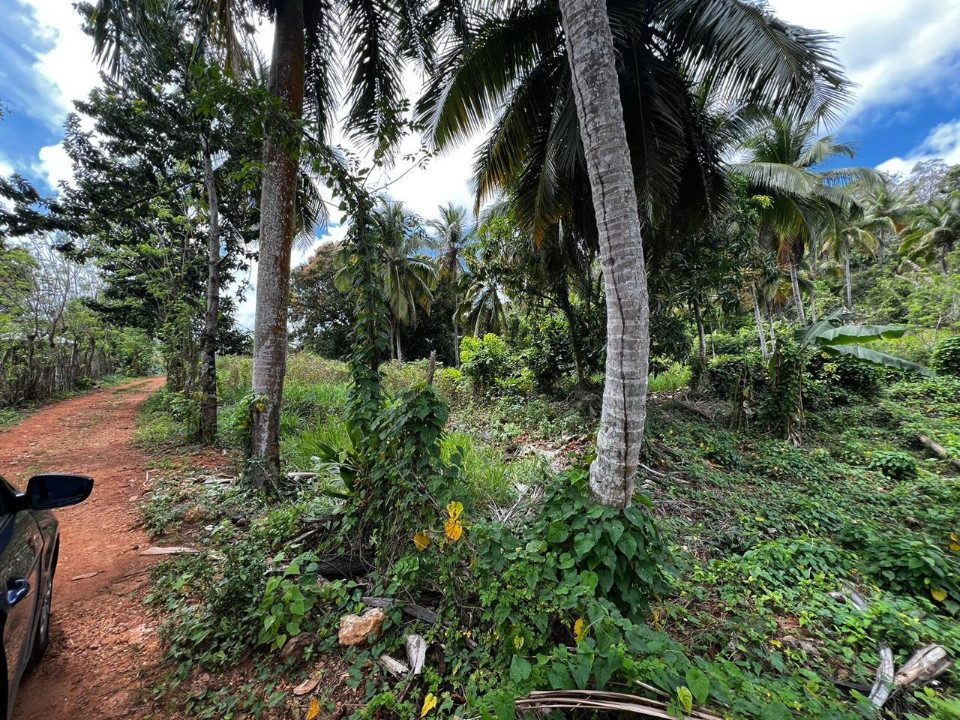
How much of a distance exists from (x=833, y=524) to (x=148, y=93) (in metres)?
13.7

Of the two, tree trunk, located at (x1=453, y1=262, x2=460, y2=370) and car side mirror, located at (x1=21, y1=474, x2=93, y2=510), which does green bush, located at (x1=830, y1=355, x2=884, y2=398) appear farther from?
tree trunk, located at (x1=453, y1=262, x2=460, y2=370)

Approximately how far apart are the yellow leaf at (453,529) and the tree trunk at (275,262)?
3.05 metres

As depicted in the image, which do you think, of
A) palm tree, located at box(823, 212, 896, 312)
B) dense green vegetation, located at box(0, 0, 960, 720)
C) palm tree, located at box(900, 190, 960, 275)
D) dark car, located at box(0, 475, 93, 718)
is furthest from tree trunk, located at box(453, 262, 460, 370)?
palm tree, located at box(900, 190, 960, 275)

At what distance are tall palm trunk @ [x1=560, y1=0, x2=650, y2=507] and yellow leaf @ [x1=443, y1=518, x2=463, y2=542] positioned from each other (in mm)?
938

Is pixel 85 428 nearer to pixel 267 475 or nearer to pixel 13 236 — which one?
pixel 13 236

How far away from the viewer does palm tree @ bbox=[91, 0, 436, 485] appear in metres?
4.60

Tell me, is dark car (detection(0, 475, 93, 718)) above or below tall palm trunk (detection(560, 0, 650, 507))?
below

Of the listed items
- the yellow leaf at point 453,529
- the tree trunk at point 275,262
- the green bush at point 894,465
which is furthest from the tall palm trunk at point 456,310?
the yellow leaf at point 453,529

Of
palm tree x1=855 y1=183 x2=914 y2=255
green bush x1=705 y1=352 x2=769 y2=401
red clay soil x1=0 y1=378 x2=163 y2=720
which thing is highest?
palm tree x1=855 y1=183 x2=914 y2=255

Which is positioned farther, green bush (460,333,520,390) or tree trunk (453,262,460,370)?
tree trunk (453,262,460,370)

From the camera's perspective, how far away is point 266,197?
486 centimetres

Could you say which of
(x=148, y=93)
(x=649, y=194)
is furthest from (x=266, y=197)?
(x=148, y=93)

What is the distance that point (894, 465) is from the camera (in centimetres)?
526

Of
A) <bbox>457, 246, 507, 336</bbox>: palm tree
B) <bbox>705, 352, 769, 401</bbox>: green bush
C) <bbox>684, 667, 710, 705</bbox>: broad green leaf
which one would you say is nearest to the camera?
<bbox>684, 667, 710, 705</bbox>: broad green leaf
